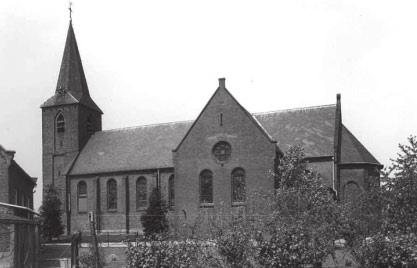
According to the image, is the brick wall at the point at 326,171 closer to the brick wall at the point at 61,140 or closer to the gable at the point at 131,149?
the gable at the point at 131,149

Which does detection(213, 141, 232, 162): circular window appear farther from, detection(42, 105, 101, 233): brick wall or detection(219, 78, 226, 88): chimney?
detection(42, 105, 101, 233): brick wall

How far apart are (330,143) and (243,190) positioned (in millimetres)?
8216

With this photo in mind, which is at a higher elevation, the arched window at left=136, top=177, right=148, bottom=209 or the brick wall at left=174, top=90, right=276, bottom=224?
the brick wall at left=174, top=90, right=276, bottom=224

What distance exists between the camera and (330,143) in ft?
133

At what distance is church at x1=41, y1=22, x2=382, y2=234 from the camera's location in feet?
125

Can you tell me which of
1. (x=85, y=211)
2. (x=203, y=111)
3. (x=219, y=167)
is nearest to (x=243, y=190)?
(x=219, y=167)

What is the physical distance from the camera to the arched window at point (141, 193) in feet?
149

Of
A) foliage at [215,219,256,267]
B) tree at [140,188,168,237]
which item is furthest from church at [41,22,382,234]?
foliage at [215,219,256,267]

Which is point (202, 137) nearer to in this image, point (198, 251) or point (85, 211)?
point (85, 211)

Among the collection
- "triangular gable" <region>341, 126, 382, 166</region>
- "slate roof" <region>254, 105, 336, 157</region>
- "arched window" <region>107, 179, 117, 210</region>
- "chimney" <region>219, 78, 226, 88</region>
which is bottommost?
"arched window" <region>107, 179, 117, 210</region>

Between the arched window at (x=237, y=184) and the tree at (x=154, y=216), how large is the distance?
18.9ft

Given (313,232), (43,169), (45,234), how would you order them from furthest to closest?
1. (43,169)
2. (45,234)
3. (313,232)

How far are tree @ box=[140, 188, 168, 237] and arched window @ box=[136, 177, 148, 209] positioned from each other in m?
3.11

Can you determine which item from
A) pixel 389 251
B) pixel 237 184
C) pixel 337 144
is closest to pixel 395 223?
pixel 389 251
